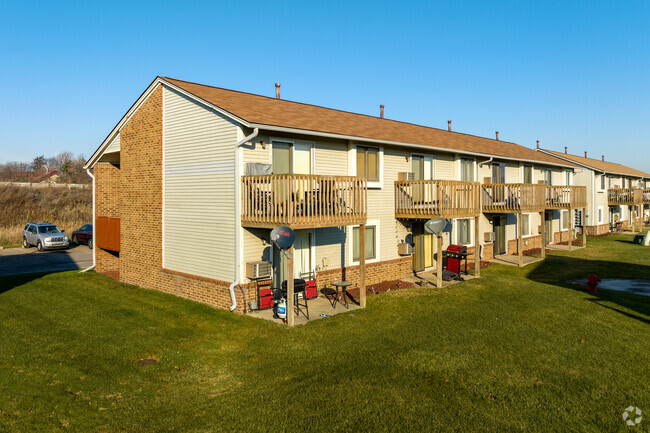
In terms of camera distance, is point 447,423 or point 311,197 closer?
point 447,423

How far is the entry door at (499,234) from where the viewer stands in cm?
2522

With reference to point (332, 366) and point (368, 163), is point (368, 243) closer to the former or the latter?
point (368, 163)

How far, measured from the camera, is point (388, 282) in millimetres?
17719

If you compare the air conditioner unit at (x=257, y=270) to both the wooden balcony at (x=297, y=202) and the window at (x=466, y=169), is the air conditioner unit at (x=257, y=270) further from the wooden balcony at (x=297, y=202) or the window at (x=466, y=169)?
the window at (x=466, y=169)

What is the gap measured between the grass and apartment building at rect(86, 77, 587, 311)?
930 inches

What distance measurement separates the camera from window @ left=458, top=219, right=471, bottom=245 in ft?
72.6

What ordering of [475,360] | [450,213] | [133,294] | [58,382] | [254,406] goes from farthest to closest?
1. [450,213]
2. [133,294]
3. [475,360]
4. [58,382]
5. [254,406]

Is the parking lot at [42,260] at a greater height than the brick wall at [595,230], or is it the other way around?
the brick wall at [595,230]

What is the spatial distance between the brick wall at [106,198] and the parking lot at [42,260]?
2.73 meters

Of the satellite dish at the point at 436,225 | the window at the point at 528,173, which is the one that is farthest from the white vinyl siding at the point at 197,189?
the window at the point at 528,173

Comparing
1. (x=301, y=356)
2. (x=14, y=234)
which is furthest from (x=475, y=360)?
(x=14, y=234)

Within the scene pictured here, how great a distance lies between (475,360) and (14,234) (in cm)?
3642

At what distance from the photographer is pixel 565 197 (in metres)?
27.7

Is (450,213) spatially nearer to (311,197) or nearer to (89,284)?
(311,197)
